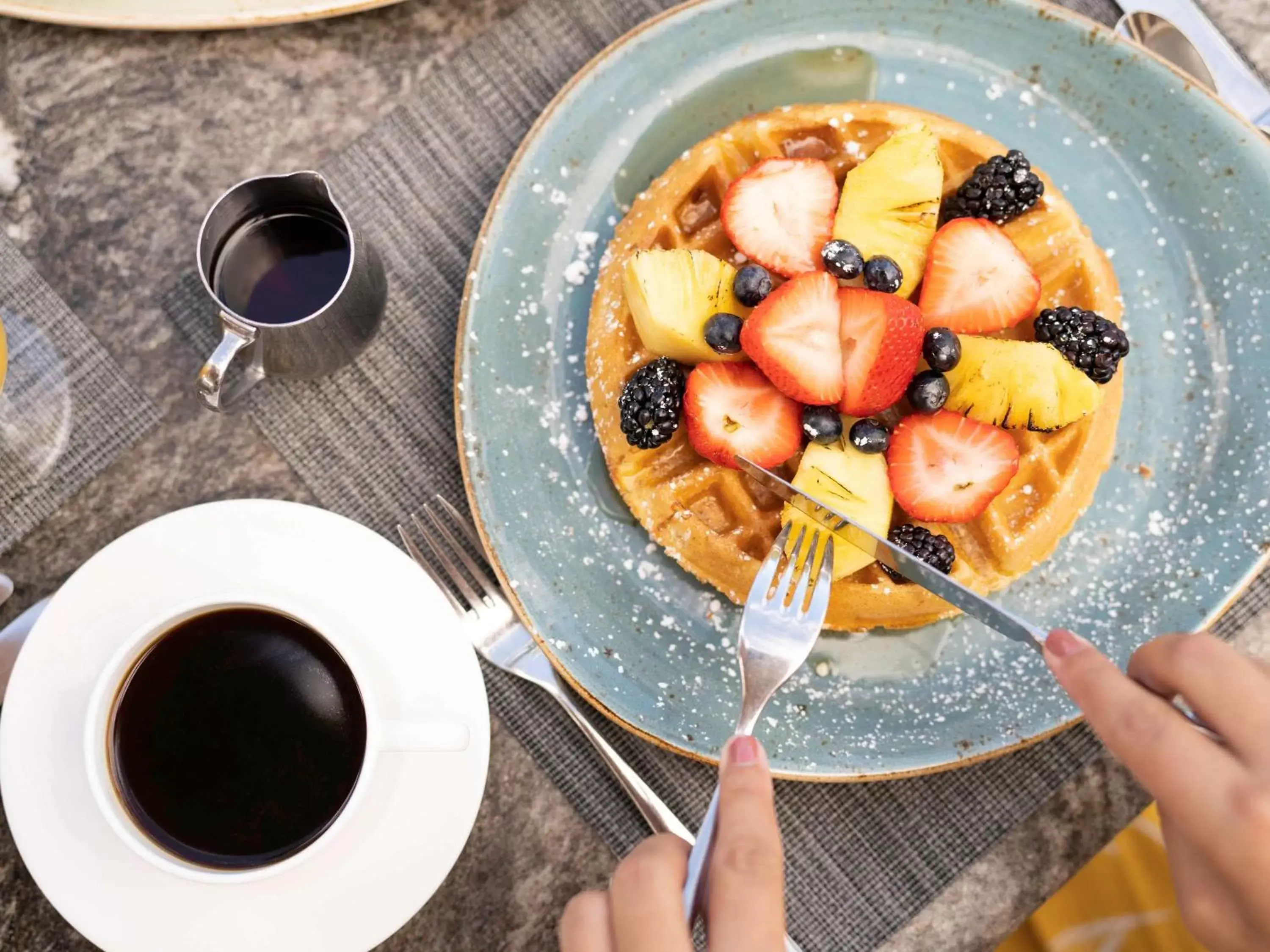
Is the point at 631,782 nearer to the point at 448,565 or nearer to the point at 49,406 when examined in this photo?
the point at 448,565

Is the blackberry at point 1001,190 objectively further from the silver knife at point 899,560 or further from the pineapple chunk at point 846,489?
the silver knife at point 899,560

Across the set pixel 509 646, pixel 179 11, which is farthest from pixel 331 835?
pixel 179 11

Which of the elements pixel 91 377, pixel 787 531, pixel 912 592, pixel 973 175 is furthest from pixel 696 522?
pixel 91 377

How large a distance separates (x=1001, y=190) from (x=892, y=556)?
0.62m

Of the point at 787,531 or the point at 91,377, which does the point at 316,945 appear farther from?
the point at 91,377

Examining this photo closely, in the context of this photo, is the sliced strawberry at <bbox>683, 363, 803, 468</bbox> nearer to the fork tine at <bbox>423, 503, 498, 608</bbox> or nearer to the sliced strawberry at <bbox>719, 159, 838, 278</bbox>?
the sliced strawberry at <bbox>719, 159, 838, 278</bbox>

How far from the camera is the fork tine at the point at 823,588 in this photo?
1536mm

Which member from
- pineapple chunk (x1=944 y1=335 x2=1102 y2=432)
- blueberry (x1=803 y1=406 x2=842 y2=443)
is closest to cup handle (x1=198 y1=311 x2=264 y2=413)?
blueberry (x1=803 y1=406 x2=842 y2=443)

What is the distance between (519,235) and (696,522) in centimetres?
61

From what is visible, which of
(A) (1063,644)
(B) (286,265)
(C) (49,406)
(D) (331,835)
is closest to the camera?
(A) (1063,644)

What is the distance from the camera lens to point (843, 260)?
1.55 meters

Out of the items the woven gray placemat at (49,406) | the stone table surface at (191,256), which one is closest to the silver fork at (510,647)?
the stone table surface at (191,256)

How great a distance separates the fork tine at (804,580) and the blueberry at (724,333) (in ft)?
1.06

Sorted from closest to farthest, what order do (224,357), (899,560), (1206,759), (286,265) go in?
(1206,759) < (899,560) < (224,357) < (286,265)
